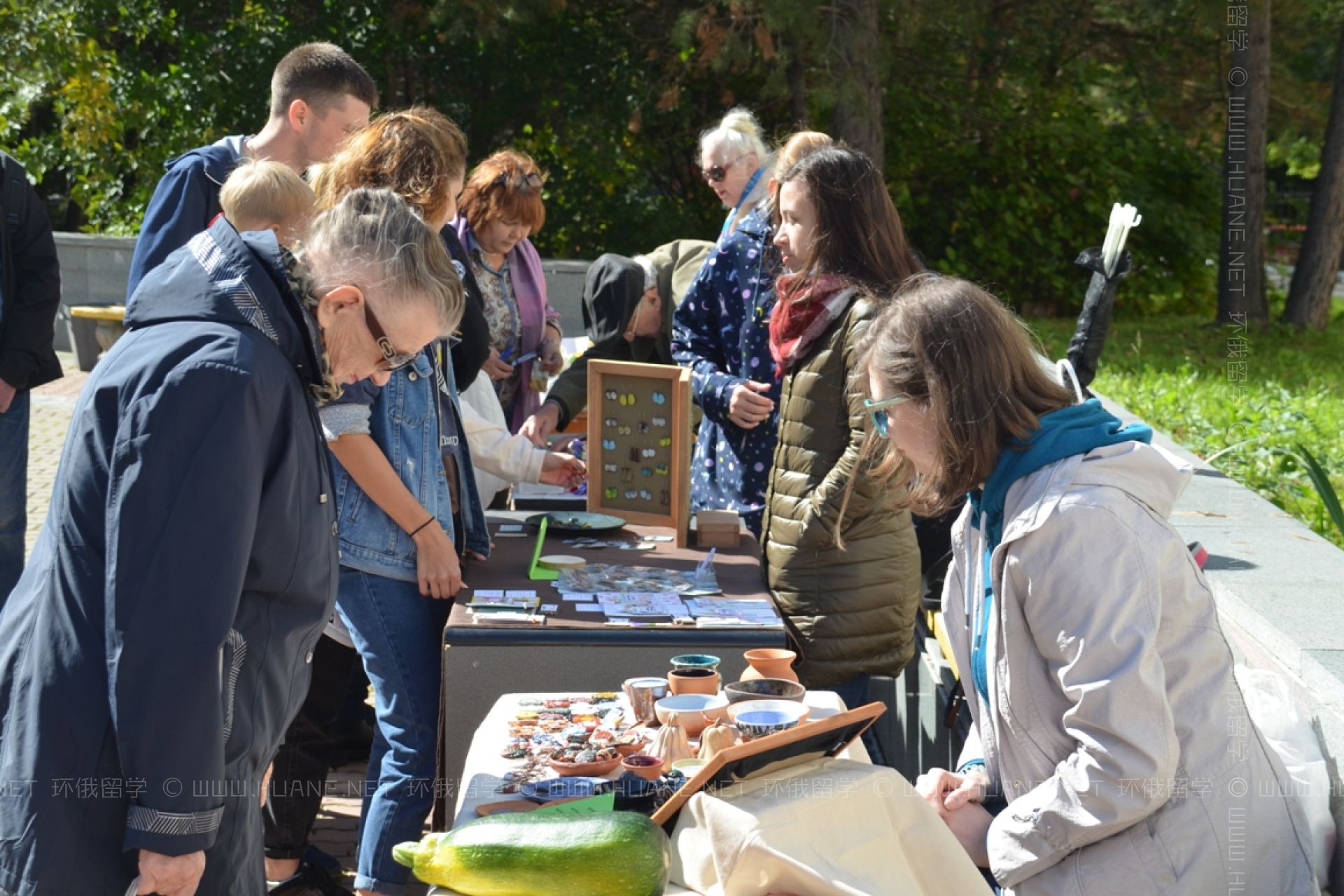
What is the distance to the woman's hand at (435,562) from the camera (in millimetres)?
3068

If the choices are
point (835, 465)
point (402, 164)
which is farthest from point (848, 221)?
point (402, 164)

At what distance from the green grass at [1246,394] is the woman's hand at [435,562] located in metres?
3.01

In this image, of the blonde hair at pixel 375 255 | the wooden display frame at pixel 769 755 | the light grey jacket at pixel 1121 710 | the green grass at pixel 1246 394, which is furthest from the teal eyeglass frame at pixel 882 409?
the green grass at pixel 1246 394

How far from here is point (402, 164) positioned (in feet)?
10.2

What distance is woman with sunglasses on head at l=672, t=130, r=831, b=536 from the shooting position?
158 inches

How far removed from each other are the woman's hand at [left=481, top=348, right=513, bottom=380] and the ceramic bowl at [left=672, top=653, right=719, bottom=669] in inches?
89.1

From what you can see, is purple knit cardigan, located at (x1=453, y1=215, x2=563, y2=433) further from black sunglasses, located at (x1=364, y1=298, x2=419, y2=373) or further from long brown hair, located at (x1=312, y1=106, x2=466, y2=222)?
black sunglasses, located at (x1=364, y1=298, x2=419, y2=373)

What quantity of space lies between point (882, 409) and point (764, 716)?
0.59 meters

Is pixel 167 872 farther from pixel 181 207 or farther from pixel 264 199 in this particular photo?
pixel 181 207

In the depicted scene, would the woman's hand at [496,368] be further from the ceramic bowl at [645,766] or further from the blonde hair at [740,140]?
the ceramic bowl at [645,766]

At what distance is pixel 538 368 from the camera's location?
5.24 meters

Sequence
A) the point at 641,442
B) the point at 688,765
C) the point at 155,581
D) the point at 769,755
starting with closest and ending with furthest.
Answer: the point at 155,581 < the point at 769,755 < the point at 688,765 < the point at 641,442

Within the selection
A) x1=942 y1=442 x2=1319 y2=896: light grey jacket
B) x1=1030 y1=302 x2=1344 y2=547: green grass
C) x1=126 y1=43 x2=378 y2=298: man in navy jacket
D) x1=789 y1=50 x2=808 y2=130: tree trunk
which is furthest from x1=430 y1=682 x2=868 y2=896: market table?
x1=789 y1=50 x2=808 y2=130: tree trunk

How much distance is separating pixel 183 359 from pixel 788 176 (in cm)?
203
